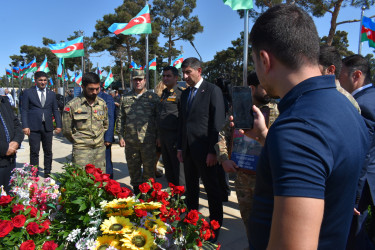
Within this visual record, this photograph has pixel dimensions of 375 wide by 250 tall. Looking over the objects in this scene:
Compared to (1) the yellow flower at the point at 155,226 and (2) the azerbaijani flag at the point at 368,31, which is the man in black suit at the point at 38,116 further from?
(2) the azerbaijani flag at the point at 368,31

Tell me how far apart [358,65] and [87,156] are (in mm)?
3308

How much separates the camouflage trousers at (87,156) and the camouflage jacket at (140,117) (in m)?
0.51

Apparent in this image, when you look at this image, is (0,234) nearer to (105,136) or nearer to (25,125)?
(105,136)

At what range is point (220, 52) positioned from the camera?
32.2 m

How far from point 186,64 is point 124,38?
82.3 feet

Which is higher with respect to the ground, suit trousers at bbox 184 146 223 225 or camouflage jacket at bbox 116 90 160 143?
camouflage jacket at bbox 116 90 160 143

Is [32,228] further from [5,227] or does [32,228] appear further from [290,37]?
[290,37]

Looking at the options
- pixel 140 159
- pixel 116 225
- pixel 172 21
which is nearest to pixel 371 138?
pixel 116 225

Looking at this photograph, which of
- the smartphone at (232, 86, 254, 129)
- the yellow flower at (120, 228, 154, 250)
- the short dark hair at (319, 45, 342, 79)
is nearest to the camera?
the yellow flower at (120, 228, 154, 250)

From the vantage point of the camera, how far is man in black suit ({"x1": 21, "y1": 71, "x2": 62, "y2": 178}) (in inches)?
194

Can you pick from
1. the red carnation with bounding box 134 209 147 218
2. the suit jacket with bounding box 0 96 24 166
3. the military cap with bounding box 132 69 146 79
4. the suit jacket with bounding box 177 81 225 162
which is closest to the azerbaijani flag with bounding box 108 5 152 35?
the military cap with bounding box 132 69 146 79

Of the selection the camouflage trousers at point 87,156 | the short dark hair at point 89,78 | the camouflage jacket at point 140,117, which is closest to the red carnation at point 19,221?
the camouflage trousers at point 87,156

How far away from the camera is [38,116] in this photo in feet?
16.3

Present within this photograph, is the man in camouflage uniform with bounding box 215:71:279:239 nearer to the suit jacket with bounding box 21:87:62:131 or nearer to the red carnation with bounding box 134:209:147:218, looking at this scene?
the red carnation with bounding box 134:209:147:218
